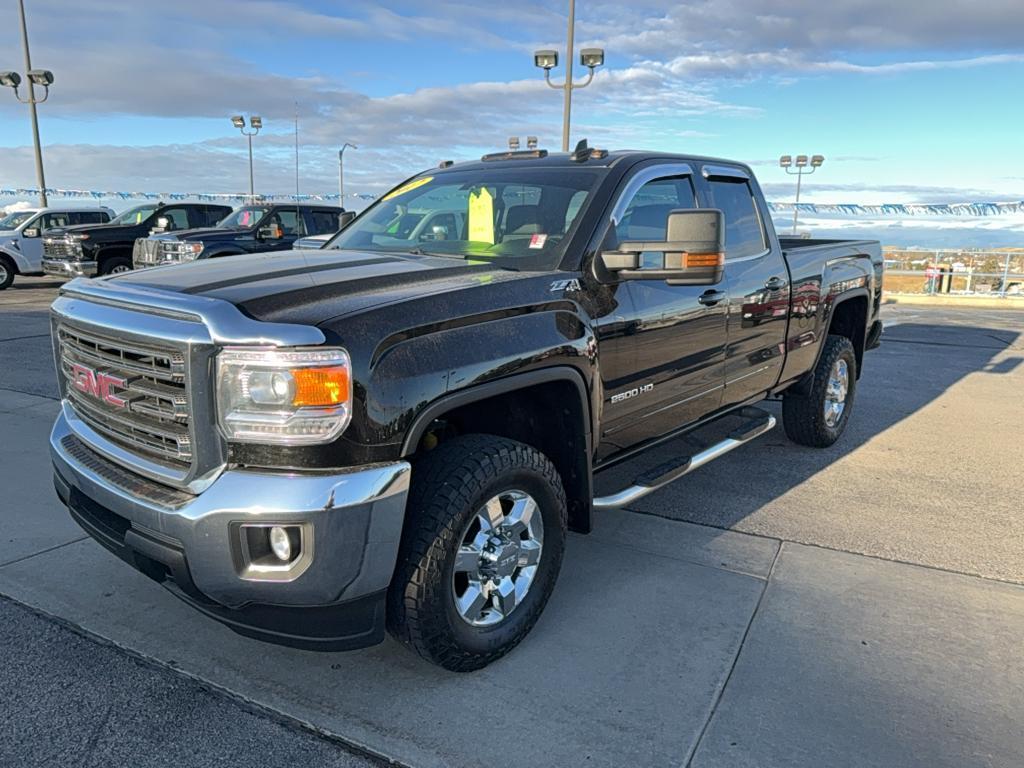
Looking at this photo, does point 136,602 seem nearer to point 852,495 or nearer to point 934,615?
point 934,615

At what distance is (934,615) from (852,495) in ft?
5.15

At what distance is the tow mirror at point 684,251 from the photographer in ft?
10.0

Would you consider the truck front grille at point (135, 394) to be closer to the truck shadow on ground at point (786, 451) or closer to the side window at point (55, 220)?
the truck shadow on ground at point (786, 451)

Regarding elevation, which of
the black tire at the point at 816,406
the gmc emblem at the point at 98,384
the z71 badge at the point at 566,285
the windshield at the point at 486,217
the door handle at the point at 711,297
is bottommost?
the black tire at the point at 816,406

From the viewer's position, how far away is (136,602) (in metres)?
3.33

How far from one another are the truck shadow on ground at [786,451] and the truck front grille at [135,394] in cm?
282

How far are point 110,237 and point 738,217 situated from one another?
14807 mm

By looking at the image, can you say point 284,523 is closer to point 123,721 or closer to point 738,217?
point 123,721

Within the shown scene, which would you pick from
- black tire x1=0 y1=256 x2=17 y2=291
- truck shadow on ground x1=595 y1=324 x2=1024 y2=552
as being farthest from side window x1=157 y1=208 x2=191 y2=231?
truck shadow on ground x1=595 y1=324 x2=1024 y2=552

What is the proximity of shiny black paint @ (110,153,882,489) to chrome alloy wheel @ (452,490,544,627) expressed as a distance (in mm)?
488

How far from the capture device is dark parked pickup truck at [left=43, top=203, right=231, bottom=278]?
50.4 feet

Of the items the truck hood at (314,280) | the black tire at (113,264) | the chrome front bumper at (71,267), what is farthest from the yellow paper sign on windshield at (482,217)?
the black tire at (113,264)

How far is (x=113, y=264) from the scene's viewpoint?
16.1 metres

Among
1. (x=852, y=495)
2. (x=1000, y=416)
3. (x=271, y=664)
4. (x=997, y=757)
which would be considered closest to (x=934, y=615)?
(x=997, y=757)
